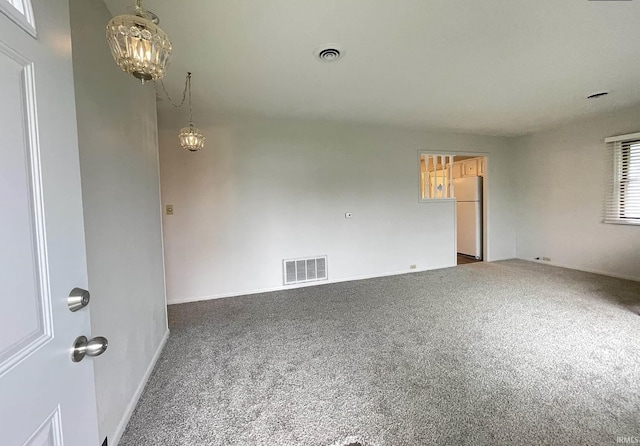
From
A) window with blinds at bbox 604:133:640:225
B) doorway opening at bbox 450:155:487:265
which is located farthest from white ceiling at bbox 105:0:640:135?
doorway opening at bbox 450:155:487:265

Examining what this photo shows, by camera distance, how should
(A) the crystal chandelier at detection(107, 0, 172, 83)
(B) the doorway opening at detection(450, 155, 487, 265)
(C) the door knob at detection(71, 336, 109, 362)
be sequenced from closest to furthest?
(C) the door knob at detection(71, 336, 109, 362), (A) the crystal chandelier at detection(107, 0, 172, 83), (B) the doorway opening at detection(450, 155, 487, 265)

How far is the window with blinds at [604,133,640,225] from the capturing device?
13.4 ft

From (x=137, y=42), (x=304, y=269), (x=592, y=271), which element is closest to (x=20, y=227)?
(x=137, y=42)

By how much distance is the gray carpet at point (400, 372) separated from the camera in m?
1.58

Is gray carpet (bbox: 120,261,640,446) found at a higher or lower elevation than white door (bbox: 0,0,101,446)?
lower

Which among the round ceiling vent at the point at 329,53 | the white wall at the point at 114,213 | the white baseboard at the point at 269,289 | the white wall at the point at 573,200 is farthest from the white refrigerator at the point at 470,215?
the white wall at the point at 114,213

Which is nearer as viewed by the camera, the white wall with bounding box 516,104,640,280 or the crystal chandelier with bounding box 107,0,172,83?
the crystal chandelier with bounding box 107,0,172,83

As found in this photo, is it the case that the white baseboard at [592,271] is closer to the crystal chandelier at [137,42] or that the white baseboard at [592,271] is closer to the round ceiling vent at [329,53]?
the round ceiling vent at [329,53]

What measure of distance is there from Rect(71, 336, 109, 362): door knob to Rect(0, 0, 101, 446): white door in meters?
0.01

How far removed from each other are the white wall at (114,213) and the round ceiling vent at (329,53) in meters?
1.43

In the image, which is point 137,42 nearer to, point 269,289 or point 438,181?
point 269,289

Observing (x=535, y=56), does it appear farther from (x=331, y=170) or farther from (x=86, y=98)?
(x=86, y=98)

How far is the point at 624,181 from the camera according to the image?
4.21 metres

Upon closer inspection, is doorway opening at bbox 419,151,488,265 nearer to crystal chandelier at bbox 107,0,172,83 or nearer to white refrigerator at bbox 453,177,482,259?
white refrigerator at bbox 453,177,482,259
